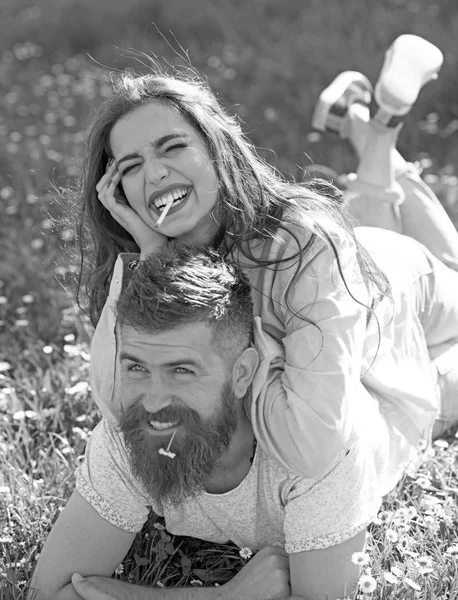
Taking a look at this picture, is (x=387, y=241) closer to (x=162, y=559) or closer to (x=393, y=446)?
(x=393, y=446)

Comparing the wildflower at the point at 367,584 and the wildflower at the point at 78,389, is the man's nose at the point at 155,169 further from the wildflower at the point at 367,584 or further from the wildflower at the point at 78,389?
the wildflower at the point at 367,584

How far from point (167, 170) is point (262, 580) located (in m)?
1.08

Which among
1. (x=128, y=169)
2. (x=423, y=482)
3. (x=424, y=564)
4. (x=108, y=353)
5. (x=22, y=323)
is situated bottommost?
(x=424, y=564)

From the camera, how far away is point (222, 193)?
252 centimetres

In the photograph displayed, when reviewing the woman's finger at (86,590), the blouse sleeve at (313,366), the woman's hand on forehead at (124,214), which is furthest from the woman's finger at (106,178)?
the woman's finger at (86,590)

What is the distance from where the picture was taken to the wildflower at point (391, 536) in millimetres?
2424

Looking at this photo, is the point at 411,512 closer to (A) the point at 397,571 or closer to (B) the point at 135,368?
(A) the point at 397,571

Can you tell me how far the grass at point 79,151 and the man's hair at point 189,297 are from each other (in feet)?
2.10

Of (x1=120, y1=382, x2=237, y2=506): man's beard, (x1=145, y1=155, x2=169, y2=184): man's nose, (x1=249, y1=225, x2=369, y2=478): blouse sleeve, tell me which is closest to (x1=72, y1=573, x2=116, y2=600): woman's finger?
(x1=120, y1=382, x2=237, y2=506): man's beard

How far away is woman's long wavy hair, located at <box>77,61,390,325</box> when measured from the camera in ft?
8.22

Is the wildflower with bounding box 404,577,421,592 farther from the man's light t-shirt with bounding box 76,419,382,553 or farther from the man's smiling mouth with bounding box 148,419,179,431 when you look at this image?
the man's smiling mouth with bounding box 148,419,179,431

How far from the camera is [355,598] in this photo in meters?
2.24

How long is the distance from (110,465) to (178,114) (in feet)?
3.16

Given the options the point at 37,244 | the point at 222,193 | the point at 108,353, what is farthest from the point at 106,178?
the point at 37,244
